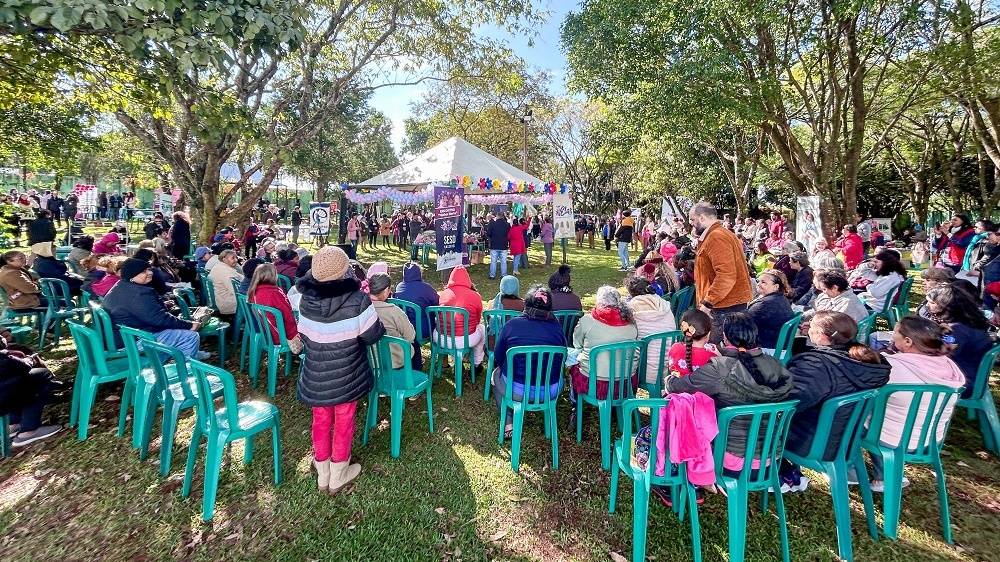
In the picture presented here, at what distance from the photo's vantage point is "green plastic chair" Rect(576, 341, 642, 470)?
311 centimetres

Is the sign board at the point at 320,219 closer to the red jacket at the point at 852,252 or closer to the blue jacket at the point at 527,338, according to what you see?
the blue jacket at the point at 527,338

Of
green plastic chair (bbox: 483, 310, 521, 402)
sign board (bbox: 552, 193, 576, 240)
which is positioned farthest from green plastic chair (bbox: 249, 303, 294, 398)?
sign board (bbox: 552, 193, 576, 240)

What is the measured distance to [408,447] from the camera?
138 inches

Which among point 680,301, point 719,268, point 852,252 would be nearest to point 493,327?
point 719,268

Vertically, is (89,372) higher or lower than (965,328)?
lower

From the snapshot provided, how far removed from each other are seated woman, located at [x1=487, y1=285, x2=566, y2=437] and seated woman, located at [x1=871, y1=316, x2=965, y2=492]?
189 cm

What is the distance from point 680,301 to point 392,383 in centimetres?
410

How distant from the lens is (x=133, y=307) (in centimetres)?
374

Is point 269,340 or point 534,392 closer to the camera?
point 534,392

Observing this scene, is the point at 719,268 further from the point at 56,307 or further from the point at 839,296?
the point at 56,307

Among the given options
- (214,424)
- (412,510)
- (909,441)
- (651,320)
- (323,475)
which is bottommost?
(412,510)

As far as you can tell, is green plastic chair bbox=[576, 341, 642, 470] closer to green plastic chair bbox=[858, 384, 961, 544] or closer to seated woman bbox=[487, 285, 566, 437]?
seated woman bbox=[487, 285, 566, 437]

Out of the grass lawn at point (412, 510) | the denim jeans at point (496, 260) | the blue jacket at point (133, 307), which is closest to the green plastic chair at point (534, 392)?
the grass lawn at point (412, 510)

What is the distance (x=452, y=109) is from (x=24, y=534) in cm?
2808
